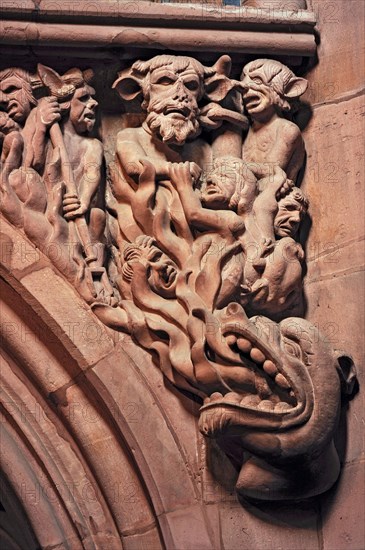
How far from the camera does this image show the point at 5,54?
4223mm

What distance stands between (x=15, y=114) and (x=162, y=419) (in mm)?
804

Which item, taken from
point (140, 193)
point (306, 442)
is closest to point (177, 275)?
point (140, 193)

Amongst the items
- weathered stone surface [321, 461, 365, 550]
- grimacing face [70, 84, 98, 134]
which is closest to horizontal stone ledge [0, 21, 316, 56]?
grimacing face [70, 84, 98, 134]

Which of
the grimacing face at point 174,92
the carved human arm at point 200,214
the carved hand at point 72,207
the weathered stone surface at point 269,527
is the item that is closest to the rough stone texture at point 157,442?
the weathered stone surface at point 269,527

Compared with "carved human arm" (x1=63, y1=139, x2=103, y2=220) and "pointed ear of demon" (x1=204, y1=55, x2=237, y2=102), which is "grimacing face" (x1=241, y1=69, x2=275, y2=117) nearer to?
"pointed ear of demon" (x1=204, y1=55, x2=237, y2=102)

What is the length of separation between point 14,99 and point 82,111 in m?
0.16

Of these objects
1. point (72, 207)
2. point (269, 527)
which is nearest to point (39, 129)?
point (72, 207)

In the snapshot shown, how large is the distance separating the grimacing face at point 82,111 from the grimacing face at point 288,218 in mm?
494

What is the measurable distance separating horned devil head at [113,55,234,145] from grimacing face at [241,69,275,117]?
4 cm

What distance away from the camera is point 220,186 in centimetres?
412

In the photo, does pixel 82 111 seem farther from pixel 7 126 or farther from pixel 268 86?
pixel 268 86

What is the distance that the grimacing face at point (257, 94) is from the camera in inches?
167

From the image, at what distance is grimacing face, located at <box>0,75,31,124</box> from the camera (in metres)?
4.17

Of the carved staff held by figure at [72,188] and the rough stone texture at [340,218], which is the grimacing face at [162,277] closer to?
the carved staff held by figure at [72,188]
